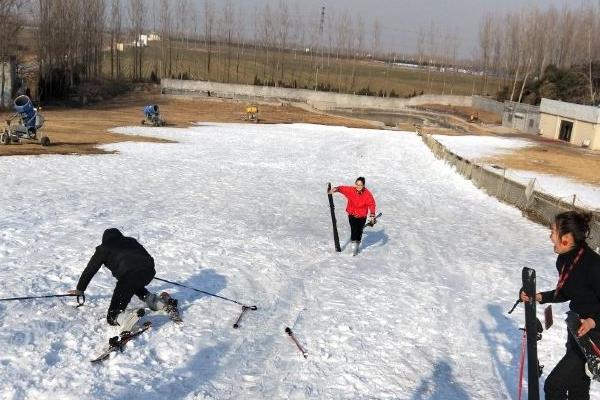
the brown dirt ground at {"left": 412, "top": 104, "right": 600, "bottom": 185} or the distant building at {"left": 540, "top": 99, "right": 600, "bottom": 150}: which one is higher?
the distant building at {"left": 540, "top": 99, "right": 600, "bottom": 150}

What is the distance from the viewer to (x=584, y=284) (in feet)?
14.9

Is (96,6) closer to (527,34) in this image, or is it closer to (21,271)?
(21,271)

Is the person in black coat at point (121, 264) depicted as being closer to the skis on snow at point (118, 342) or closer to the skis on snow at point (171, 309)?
the skis on snow at point (118, 342)

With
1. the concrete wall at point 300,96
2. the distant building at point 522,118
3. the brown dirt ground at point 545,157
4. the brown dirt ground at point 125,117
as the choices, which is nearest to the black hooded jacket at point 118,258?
the brown dirt ground at point 125,117

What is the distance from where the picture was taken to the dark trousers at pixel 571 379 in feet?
15.6

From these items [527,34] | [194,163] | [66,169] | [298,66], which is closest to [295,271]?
[66,169]

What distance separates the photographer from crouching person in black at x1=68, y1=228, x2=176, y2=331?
6.40 metres

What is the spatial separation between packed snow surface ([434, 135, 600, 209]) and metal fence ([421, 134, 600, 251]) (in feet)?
2.03

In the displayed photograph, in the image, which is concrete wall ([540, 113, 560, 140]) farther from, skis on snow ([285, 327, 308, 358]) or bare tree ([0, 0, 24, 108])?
skis on snow ([285, 327, 308, 358])

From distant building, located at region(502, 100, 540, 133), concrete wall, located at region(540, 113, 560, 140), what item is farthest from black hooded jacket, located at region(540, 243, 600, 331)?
distant building, located at region(502, 100, 540, 133)

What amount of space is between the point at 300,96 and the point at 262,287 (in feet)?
217

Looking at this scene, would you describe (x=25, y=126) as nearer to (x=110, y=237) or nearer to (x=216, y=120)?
(x=110, y=237)

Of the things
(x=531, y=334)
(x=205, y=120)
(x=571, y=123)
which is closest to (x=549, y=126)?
(x=571, y=123)

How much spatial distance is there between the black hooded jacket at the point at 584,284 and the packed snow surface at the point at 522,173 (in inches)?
487
